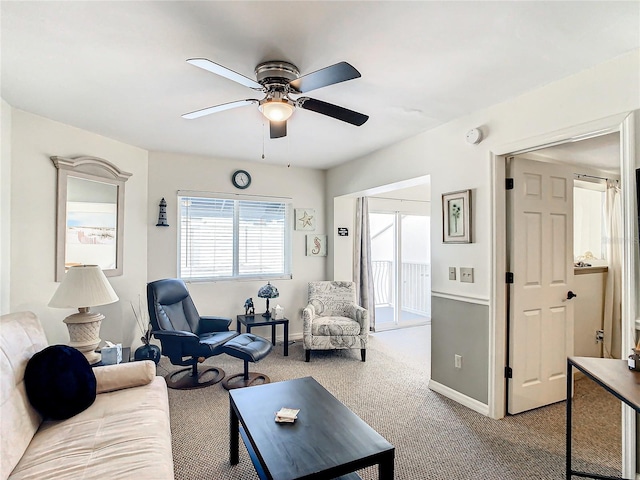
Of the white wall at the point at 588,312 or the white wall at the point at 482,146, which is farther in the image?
the white wall at the point at 588,312

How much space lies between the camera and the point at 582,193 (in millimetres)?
4047

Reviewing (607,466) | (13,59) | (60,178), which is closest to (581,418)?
(607,466)

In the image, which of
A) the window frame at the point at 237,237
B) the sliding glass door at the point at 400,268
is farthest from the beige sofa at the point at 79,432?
the sliding glass door at the point at 400,268

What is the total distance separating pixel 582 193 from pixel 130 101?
483 cm

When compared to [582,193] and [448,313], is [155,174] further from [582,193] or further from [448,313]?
[582,193]

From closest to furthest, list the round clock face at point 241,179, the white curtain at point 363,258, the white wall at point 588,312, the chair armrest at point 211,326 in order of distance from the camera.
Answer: the white wall at point 588,312 < the chair armrest at point 211,326 < the round clock face at point 241,179 < the white curtain at point 363,258

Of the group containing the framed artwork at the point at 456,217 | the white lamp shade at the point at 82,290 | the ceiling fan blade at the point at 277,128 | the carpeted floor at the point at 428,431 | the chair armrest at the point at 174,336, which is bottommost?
the carpeted floor at the point at 428,431

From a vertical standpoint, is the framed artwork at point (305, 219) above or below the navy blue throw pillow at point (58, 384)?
above

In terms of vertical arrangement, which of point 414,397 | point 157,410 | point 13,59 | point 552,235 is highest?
point 13,59

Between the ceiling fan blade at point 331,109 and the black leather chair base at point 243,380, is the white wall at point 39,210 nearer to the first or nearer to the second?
the black leather chair base at point 243,380

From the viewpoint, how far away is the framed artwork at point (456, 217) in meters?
2.87

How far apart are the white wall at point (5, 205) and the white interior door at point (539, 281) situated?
399 cm

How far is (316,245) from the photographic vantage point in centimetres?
509

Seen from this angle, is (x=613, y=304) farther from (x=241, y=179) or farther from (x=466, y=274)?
(x=241, y=179)
